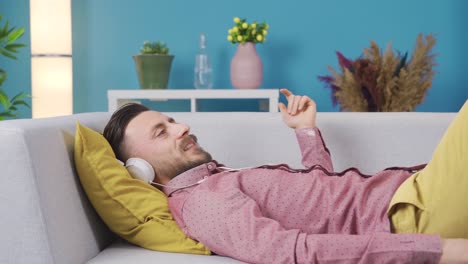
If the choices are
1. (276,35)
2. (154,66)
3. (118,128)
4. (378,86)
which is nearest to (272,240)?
(118,128)

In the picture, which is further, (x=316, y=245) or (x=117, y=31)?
(x=117, y=31)

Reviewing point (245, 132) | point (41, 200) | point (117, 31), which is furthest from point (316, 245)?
point (117, 31)

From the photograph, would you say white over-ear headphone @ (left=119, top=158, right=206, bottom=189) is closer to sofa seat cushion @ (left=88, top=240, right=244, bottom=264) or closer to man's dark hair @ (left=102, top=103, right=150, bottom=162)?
man's dark hair @ (left=102, top=103, right=150, bottom=162)

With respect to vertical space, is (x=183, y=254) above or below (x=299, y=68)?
below

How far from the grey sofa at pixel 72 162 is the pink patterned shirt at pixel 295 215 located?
0.10m

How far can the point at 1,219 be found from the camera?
5.00 ft

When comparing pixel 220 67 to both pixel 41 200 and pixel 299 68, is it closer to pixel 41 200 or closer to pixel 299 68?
pixel 299 68

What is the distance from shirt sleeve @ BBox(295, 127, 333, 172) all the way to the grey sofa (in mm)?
108

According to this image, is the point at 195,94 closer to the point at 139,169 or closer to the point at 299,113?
the point at 299,113

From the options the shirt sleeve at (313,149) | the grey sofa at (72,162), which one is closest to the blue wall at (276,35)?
the grey sofa at (72,162)

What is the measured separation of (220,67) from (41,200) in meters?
2.79

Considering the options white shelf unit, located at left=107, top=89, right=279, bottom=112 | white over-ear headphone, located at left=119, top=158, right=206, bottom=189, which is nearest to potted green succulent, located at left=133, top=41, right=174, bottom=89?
white shelf unit, located at left=107, top=89, right=279, bottom=112

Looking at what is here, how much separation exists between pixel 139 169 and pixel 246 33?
2177 mm

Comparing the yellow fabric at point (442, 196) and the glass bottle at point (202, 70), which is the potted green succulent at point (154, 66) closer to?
the glass bottle at point (202, 70)
